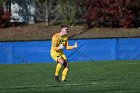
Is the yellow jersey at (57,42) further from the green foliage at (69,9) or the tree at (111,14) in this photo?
the green foliage at (69,9)

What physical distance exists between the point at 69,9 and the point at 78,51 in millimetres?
12700

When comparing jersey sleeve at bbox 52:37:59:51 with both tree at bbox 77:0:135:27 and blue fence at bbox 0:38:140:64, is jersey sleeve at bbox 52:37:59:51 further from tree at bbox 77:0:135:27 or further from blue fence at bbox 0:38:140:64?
tree at bbox 77:0:135:27

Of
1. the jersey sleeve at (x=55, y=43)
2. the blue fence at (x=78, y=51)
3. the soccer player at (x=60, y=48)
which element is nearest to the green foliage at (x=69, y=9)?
the blue fence at (x=78, y=51)

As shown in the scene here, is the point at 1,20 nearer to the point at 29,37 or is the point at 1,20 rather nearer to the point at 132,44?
the point at 29,37

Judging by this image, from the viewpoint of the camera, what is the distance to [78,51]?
104ft

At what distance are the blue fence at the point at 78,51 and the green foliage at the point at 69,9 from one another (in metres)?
12.3

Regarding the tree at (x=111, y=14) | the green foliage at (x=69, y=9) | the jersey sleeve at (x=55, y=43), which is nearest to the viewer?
the jersey sleeve at (x=55, y=43)

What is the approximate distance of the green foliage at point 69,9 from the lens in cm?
4397

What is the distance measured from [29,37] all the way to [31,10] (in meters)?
6.30

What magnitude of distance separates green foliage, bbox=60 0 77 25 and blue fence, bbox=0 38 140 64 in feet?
40.4

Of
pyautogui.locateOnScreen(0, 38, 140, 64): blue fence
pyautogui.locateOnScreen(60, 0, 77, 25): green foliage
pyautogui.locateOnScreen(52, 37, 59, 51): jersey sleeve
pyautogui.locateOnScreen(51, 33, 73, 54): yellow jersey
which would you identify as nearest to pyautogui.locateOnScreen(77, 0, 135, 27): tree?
pyautogui.locateOnScreen(60, 0, 77, 25): green foliage

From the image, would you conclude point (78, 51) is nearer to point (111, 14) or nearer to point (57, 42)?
point (111, 14)

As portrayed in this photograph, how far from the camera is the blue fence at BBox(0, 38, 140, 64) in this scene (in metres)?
31.6

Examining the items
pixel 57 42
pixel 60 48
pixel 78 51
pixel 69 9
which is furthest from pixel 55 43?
pixel 69 9
